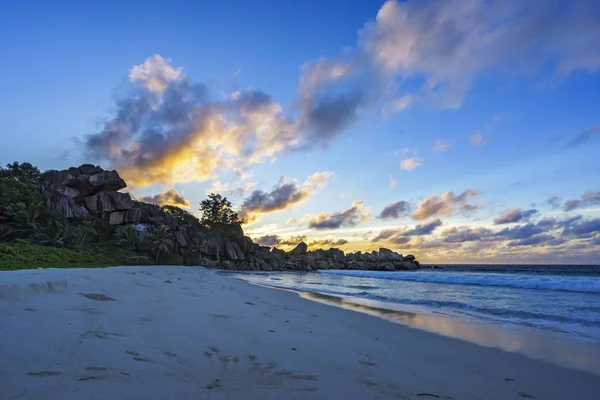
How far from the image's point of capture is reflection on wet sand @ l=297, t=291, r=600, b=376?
5.74m

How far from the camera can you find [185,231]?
62.7 metres

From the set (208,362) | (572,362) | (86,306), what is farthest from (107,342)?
(572,362)

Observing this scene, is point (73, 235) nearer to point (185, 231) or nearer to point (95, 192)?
point (95, 192)

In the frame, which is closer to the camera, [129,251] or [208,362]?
[208,362]

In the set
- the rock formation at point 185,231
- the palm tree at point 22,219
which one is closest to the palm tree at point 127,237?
the rock formation at point 185,231

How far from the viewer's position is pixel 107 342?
3436mm

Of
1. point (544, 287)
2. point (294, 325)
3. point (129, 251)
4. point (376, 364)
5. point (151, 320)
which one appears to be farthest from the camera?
point (129, 251)

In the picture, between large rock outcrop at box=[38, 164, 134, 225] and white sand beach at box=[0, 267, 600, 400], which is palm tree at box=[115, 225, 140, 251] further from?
white sand beach at box=[0, 267, 600, 400]

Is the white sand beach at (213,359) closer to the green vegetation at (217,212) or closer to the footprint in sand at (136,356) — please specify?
the footprint in sand at (136,356)

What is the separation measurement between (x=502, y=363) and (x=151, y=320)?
18.9 ft

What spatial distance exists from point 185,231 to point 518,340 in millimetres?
62077

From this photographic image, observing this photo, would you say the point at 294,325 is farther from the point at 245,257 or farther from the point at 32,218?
the point at 245,257

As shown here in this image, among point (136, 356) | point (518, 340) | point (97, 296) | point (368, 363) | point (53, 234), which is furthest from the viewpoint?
point (53, 234)

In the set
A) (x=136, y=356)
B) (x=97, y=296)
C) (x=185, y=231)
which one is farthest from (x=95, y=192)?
(x=136, y=356)
